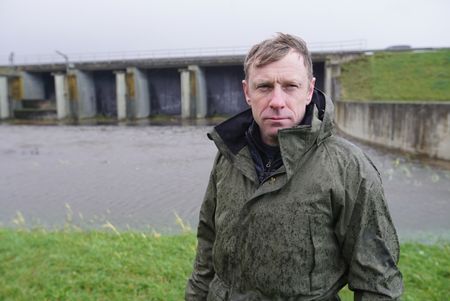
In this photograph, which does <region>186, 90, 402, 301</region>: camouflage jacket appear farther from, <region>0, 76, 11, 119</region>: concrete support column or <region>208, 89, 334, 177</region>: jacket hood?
<region>0, 76, 11, 119</region>: concrete support column

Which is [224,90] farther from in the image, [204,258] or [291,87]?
[291,87]

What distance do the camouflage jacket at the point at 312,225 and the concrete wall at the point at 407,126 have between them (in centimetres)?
1093

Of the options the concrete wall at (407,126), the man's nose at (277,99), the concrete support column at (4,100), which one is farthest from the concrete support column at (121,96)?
the man's nose at (277,99)

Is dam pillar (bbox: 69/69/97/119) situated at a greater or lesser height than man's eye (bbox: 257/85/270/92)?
lesser

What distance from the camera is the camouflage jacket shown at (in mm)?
1479

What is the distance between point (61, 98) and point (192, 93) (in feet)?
34.7

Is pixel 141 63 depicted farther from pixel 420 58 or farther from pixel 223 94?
pixel 420 58

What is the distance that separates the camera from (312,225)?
59.2 inches

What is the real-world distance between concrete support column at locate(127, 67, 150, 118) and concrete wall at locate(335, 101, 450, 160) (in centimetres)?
1995

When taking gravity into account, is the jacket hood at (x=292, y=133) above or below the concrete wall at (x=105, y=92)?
above

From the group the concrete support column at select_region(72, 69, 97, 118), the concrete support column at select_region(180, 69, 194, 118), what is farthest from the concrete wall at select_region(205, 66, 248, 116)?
the concrete support column at select_region(72, 69, 97, 118)

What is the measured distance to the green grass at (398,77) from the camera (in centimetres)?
2081

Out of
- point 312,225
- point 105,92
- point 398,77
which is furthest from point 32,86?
point 312,225

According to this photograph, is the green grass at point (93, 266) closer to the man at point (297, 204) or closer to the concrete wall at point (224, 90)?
the man at point (297, 204)
